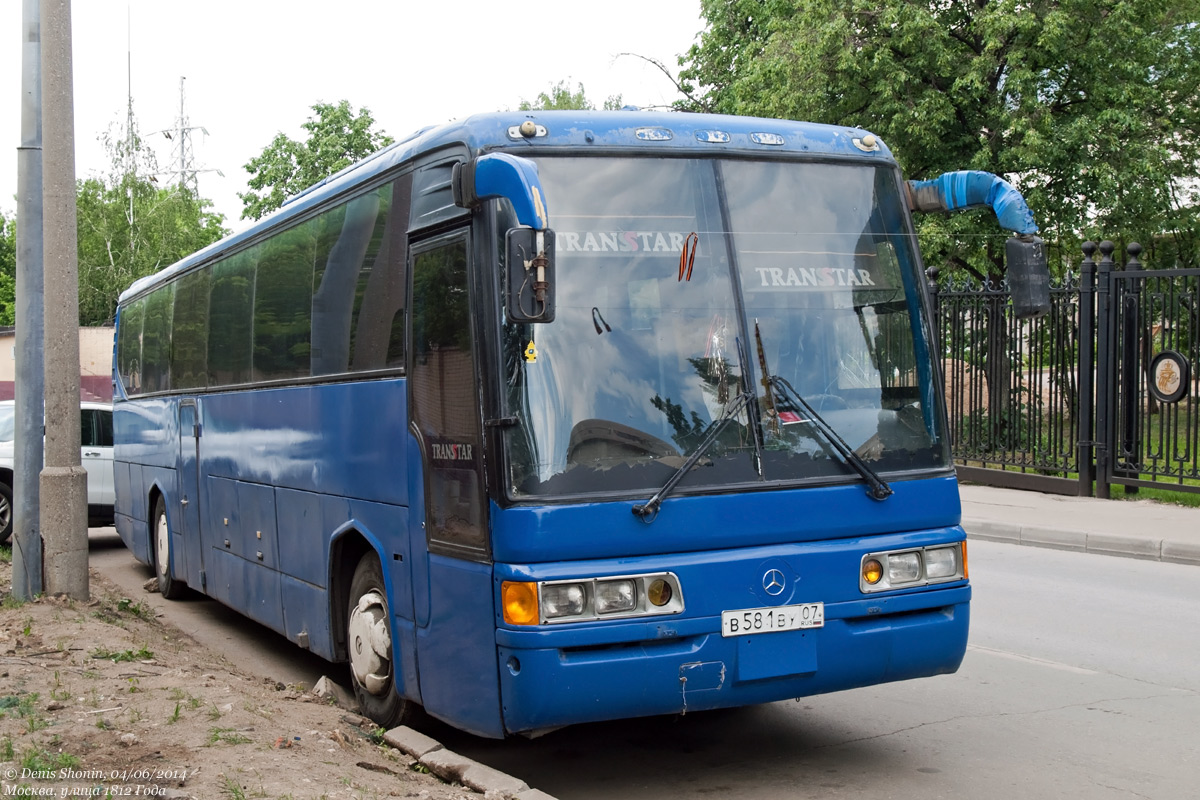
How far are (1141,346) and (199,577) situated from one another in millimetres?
11896

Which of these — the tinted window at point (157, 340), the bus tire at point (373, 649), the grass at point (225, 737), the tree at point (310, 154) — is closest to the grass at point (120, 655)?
the bus tire at point (373, 649)

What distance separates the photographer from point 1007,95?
2625cm

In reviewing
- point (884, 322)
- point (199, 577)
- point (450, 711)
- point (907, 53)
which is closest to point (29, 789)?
point (450, 711)

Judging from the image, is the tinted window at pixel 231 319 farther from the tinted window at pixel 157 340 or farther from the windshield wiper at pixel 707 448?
the windshield wiper at pixel 707 448

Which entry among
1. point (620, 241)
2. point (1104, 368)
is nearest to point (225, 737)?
point (620, 241)

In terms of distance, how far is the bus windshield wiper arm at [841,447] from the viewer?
5.49m

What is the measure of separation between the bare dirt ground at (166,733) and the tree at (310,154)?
4568 cm

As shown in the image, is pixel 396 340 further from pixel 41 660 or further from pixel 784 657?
pixel 41 660

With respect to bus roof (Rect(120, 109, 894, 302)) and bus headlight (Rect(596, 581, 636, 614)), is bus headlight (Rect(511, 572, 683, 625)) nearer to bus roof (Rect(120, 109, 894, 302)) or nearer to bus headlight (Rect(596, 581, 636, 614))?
bus headlight (Rect(596, 581, 636, 614))

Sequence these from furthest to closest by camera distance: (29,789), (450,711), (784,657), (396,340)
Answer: (396,340)
(450,711)
(784,657)
(29,789)

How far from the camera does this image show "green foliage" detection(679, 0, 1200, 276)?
2505 centimetres

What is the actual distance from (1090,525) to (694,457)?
10.3 m

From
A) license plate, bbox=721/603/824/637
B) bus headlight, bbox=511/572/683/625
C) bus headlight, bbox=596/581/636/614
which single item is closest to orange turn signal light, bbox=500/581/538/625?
bus headlight, bbox=511/572/683/625

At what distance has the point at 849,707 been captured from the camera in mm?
6793
